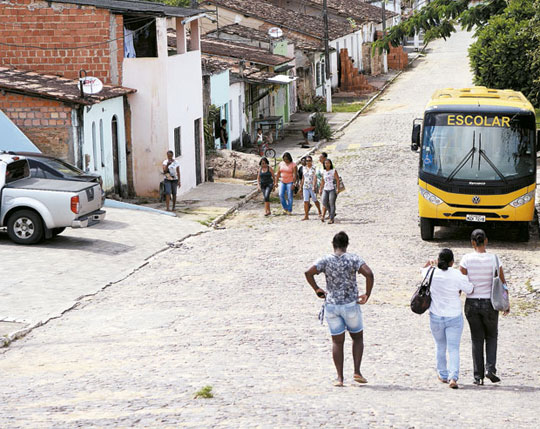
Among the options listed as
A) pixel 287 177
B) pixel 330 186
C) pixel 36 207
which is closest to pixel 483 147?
pixel 330 186

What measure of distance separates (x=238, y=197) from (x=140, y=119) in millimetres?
3483

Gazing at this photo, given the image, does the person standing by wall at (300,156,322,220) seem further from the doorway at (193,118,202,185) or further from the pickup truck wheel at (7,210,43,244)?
the doorway at (193,118,202,185)

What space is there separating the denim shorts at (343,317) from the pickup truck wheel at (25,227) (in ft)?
32.7

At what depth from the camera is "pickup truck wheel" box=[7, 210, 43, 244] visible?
18.5 metres

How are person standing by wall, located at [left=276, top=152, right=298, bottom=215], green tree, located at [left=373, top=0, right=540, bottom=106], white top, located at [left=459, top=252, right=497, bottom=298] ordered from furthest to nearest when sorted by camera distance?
1. green tree, located at [left=373, top=0, right=540, bottom=106]
2. person standing by wall, located at [left=276, top=152, right=298, bottom=215]
3. white top, located at [left=459, top=252, right=497, bottom=298]

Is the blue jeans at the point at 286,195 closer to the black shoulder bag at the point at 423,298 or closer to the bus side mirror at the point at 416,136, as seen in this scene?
the bus side mirror at the point at 416,136

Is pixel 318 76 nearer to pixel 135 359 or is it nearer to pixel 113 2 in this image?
pixel 113 2

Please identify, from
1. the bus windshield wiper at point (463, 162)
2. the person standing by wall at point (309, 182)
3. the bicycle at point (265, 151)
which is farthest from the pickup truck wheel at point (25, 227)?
the bicycle at point (265, 151)

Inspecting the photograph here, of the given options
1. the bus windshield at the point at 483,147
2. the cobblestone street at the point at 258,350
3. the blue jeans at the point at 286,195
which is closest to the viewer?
the cobblestone street at the point at 258,350

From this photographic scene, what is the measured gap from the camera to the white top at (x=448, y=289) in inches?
389

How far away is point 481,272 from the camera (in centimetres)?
1020

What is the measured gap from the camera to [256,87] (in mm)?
41531

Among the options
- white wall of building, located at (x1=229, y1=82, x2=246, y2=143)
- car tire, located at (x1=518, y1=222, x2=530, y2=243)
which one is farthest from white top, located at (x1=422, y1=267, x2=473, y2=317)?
white wall of building, located at (x1=229, y1=82, x2=246, y2=143)

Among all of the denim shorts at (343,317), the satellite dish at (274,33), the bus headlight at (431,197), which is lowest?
the denim shorts at (343,317)
